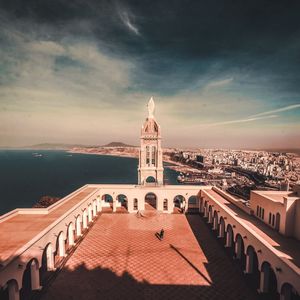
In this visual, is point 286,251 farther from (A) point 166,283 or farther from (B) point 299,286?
(A) point 166,283

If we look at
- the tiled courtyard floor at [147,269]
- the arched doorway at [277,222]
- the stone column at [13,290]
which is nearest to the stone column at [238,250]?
the tiled courtyard floor at [147,269]

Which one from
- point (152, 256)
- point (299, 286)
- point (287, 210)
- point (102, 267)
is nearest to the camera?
point (299, 286)

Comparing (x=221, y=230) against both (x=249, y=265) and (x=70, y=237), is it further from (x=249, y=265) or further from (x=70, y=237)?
(x=70, y=237)

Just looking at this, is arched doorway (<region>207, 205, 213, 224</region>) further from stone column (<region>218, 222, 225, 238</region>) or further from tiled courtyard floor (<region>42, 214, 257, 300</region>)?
stone column (<region>218, 222, 225, 238</region>)

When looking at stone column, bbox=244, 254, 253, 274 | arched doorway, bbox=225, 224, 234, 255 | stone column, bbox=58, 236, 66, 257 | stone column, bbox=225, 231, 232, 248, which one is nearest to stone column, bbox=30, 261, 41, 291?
stone column, bbox=58, 236, 66, 257

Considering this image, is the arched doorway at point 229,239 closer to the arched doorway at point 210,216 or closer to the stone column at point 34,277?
the arched doorway at point 210,216

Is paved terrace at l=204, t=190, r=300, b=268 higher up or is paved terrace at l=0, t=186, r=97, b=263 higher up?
paved terrace at l=204, t=190, r=300, b=268

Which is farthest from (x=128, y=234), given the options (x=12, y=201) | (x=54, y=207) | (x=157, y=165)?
(x=12, y=201)
